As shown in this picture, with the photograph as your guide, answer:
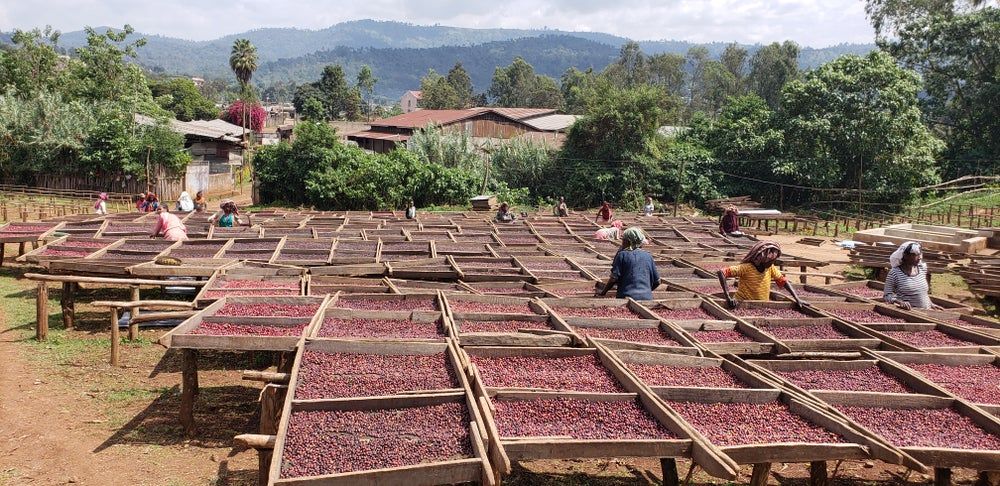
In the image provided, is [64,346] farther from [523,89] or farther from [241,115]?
[523,89]

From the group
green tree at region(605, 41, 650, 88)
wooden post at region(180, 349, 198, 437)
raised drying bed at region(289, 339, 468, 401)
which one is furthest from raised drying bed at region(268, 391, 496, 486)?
green tree at region(605, 41, 650, 88)

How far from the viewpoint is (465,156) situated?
3284 centimetres

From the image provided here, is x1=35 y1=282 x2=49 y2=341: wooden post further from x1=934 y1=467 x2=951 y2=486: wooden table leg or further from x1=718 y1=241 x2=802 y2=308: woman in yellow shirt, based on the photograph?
x1=934 y1=467 x2=951 y2=486: wooden table leg

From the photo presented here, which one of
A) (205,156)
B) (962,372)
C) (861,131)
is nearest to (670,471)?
(962,372)

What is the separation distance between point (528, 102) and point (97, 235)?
76788 millimetres

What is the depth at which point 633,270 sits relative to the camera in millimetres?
8320

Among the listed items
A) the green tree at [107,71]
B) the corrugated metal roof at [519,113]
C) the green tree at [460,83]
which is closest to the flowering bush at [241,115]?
the green tree at [107,71]

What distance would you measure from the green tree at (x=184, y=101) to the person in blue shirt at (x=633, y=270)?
53.3m

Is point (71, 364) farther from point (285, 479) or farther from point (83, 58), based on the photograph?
point (83, 58)

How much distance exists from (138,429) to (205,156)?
1298 inches

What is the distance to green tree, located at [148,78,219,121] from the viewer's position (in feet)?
181

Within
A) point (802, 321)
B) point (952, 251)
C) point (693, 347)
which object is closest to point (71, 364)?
point (693, 347)

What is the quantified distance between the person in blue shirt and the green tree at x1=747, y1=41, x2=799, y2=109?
54610 mm

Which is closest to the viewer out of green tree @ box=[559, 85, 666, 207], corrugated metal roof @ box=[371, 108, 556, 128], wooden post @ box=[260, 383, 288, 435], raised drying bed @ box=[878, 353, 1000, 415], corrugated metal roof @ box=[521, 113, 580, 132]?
wooden post @ box=[260, 383, 288, 435]
